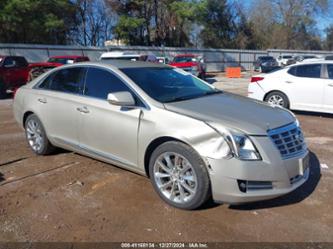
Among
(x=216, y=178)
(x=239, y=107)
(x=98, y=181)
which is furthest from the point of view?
(x=98, y=181)

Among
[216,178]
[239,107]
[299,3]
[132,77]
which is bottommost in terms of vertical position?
[216,178]

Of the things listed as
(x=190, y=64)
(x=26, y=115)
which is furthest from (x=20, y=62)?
(x=26, y=115)

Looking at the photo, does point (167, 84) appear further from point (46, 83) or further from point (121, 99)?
point (46, 83)

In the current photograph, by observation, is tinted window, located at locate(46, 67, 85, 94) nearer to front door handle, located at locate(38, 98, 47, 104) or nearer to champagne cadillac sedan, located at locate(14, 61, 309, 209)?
champagne cadillac sedan, located at locate(14, 61, 309, 209)

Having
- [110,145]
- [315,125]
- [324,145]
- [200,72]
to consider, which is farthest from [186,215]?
[200,72]

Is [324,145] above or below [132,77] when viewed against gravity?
below

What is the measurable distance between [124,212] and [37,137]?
101 inches

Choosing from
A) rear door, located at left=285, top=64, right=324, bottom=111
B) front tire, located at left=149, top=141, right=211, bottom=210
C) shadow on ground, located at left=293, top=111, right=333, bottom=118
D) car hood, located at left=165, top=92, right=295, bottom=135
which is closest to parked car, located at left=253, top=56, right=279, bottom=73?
shadow on ground, located at left=293, top=111, right=333, bottom=118

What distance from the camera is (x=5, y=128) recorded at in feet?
26.7

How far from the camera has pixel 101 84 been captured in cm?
480

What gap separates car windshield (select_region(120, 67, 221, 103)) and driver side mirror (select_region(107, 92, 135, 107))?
0.24m

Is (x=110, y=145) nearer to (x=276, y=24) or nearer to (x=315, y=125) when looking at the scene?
(x=315, y=125)

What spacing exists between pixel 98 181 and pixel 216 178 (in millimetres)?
1804

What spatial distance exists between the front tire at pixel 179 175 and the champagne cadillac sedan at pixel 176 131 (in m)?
0.01
